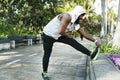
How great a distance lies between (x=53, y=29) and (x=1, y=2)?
2100cm

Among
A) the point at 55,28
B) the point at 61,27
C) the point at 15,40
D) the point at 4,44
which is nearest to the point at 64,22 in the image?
the point at 61,27

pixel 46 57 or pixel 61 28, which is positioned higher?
pixel 61 28

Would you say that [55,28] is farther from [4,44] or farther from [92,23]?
[92,23]

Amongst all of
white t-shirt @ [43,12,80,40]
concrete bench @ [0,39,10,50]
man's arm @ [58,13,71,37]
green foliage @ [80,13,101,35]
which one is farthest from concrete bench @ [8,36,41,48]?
green foliage @ [80,13,101,35]

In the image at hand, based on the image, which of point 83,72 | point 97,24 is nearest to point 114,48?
point 83,72

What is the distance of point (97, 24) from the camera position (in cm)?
8175

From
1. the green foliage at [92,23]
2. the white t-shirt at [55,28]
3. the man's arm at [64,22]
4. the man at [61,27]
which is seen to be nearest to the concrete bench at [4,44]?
the man at [61,27]

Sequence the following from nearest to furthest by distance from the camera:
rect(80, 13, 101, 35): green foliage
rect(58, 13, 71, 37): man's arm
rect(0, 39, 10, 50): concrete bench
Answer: rect(58, 13, 71, 37): man's arm, rect(0, 39, 10, 50): concrete bench, rect(80, 13, 101, 35): green foliage

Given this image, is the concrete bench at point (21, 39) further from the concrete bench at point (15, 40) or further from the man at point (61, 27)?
the man at point (61, 27)

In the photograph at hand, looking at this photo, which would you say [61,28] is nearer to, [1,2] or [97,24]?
[1,2]

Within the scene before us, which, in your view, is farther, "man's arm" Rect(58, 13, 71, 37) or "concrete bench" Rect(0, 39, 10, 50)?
"concrete bench" Rect(0, 39, 10, 50)

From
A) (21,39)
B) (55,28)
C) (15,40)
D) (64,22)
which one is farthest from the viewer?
(21,39)

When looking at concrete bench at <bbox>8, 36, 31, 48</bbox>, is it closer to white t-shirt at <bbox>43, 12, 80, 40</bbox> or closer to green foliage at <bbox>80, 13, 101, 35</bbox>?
white t-shirt at <bbox>43, 12, 80, 40</bbox>

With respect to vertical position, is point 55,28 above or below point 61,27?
below
